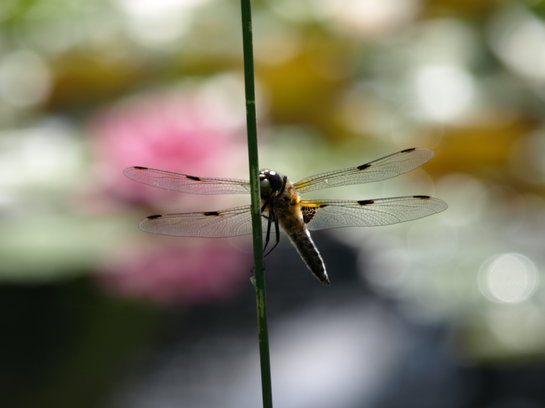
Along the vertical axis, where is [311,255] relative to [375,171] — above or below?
below

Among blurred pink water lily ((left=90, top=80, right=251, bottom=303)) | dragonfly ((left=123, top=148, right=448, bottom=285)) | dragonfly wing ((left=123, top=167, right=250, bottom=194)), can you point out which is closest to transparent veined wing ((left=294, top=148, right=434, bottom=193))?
dragonfly ((left=123, top=148, right=448, bottom=285))

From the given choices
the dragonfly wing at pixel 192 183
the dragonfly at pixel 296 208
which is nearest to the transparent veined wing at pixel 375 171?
the dragonfly at pixel 296 208

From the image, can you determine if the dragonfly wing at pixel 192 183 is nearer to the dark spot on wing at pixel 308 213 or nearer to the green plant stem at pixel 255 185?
the dark spot on wing at pixel 308 213

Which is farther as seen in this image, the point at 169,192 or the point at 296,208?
the point at 169,192

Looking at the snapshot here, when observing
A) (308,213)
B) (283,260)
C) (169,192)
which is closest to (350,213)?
(308,213)

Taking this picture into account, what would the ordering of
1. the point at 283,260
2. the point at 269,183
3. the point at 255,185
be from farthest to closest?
the point at 283,260 < the point at 269,183 < the point at 255,185

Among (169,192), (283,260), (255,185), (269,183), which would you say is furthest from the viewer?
(283,260)

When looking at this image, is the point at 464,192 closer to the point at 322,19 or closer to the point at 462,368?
the point at 462,368

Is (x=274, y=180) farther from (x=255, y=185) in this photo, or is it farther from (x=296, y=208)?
(x=255, y=185)
